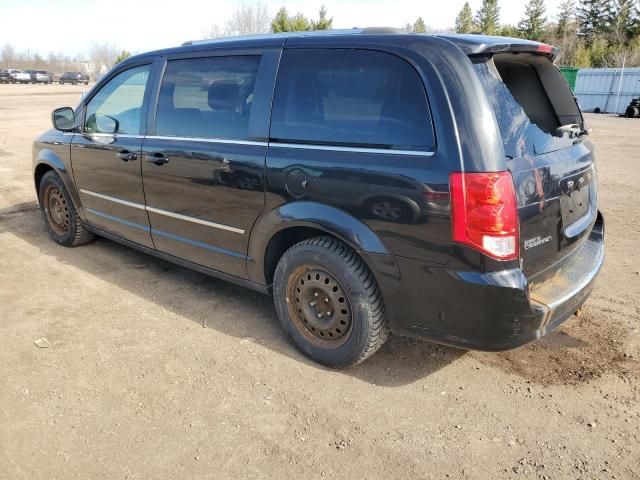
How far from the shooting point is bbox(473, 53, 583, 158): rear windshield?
259 centimetres

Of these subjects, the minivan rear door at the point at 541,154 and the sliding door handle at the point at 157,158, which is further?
the sliding door handle at the point at 157,158

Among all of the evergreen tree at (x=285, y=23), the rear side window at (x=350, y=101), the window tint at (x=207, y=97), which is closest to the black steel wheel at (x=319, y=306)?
the rear side window at (x=350, y=101)

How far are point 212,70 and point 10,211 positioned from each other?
4486 millimetres

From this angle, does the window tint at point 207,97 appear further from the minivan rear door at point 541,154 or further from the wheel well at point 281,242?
the minivan rear door at point 541,154

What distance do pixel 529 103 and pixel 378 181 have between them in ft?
3.20

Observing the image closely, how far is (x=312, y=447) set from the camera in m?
2.52

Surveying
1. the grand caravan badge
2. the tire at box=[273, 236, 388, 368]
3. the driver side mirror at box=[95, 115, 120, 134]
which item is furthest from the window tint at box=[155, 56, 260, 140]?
the grand caravan badge

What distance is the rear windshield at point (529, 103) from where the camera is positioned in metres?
2.59

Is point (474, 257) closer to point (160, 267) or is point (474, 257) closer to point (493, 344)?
point (493, 344)

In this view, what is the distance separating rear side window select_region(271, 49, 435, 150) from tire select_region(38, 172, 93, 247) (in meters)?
2.91

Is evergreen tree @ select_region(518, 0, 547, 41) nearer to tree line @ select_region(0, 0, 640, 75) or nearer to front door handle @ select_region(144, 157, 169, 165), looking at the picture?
tree line @ select_region(0, 0, 640, 75)

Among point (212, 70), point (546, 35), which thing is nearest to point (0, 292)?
point (212, 70)

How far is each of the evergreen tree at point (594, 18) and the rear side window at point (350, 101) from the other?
65.0m

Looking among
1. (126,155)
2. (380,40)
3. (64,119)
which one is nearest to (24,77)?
(64,119)
